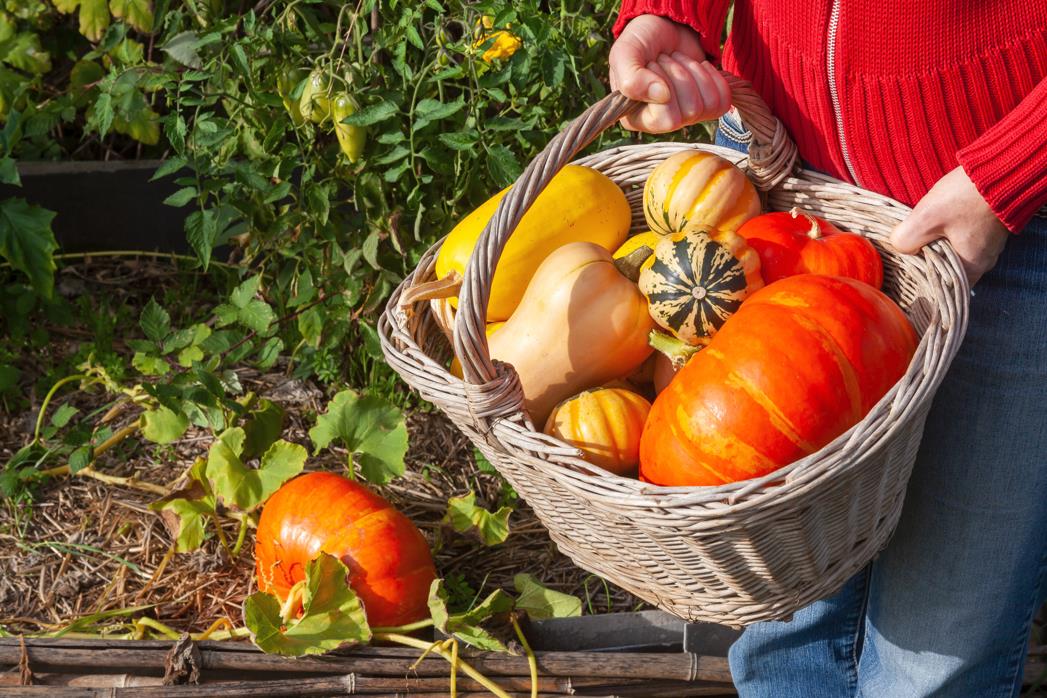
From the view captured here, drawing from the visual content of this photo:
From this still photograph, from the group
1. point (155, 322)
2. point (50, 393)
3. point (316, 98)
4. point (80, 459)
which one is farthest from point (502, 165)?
point (50, 393)

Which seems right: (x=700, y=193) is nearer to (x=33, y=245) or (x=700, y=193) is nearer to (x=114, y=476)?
(x=114, y=476)

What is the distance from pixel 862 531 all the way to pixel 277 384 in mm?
1721

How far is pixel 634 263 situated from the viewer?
1486 millimetres

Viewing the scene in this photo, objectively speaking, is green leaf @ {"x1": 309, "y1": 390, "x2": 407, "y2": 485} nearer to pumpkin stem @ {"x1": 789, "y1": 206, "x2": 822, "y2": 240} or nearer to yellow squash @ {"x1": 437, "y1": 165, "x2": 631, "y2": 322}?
yellow squash @ {"x1": 437, "y1": 165, "x2": 631, "y2": 322}

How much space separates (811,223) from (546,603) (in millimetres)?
952

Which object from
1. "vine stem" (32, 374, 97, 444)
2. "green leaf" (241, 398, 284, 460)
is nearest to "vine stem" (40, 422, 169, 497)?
"vine stem" (32, 374, 97, 444)

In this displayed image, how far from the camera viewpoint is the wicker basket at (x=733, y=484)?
3.62 feet

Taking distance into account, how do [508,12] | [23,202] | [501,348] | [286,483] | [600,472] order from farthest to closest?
[23,202] < [286,483] < [508,12] < [501,348] < [600,472]

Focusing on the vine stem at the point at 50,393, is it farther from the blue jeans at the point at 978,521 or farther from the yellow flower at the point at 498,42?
the blue jeans at the point at 978,521

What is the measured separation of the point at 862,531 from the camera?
129 cm

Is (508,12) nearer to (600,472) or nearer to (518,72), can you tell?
(518,72)

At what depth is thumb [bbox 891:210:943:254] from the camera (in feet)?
4.06

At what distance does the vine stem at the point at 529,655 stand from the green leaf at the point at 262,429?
2.20ft

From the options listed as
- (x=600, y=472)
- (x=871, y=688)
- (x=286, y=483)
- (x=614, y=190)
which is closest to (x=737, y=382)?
(x=600, y=472)
